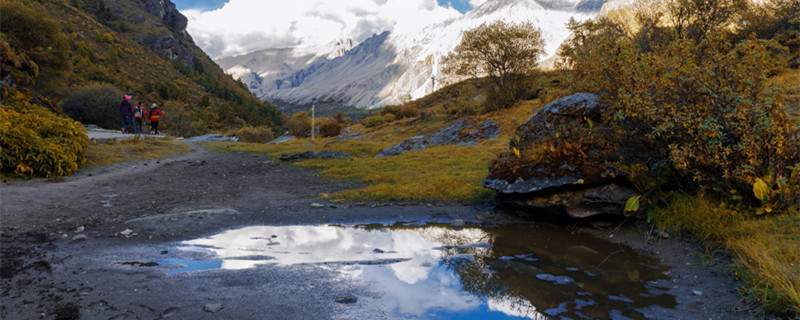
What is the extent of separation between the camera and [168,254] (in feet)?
16.6

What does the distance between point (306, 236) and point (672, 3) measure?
116 feet

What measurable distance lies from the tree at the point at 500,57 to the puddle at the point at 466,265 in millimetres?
27344

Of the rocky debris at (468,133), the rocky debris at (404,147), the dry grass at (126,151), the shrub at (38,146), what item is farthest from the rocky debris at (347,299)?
the rocky debris at (468,133)

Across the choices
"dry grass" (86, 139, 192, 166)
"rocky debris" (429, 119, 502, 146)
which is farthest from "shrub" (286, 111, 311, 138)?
"dry grass" (86, 139, 192, 166)

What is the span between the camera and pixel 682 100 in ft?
19.9

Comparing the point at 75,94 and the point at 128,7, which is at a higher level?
the point at 128,7

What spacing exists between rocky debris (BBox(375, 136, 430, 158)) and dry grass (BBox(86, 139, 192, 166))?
11499 millimetres

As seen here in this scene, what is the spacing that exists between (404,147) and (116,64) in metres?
77.4

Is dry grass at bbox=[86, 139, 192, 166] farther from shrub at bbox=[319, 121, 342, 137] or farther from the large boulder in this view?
shrub at bbox=[319, 121, 342, 137]

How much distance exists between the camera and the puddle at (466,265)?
383cm

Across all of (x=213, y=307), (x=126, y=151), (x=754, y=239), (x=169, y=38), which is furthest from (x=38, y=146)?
(x=169, y=38)

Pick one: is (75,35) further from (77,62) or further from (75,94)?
(75,94)

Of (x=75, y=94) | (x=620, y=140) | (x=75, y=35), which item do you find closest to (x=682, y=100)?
(x=620, y=140)

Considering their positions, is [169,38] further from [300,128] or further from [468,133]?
[468,133]
